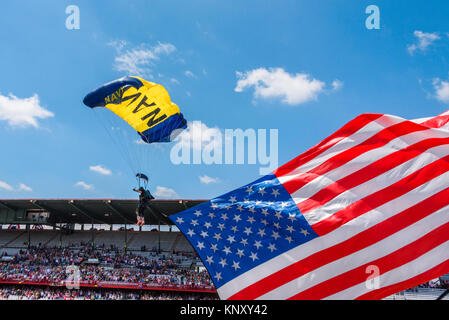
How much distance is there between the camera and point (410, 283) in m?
5.74

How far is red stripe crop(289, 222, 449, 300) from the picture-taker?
19.1 feet

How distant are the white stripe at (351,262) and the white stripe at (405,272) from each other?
29 centimetres

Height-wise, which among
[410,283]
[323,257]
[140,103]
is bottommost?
[410,283]

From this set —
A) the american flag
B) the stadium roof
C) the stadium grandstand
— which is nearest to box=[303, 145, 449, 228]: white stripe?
the american flag

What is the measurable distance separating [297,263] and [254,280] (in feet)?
2.54

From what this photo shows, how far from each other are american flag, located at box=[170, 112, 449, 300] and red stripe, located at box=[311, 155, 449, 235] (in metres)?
0.02

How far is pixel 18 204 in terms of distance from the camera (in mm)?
40094

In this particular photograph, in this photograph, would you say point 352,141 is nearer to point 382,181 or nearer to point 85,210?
point 382,181

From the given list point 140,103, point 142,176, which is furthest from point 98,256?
point 140,103

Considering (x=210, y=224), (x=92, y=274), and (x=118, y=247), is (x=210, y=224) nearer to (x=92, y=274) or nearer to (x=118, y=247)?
(x=92, y=274)

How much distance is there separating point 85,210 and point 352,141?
124 ft

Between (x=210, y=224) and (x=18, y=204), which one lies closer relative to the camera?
(x=210, y=224)

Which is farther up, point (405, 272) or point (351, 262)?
point (351, 262)

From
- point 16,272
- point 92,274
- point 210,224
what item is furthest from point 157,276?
point 210,224
